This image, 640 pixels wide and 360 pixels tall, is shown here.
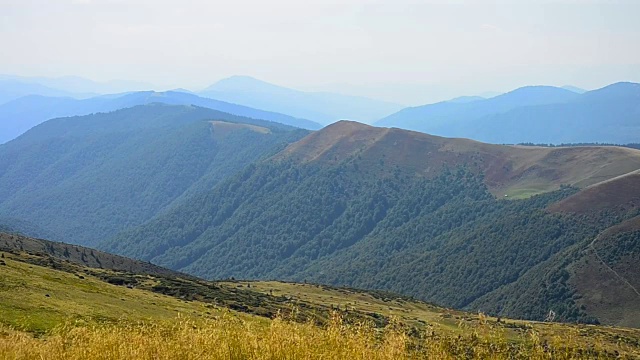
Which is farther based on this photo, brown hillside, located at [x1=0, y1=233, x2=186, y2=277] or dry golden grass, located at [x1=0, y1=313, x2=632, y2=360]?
brown hillside, located at [x1=0, y1=233, x2=186, y2=277]

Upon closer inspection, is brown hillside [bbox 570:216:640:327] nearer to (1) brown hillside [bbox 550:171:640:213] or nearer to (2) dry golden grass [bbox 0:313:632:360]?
(1) brown hillside [bbox 550:171:640:213]

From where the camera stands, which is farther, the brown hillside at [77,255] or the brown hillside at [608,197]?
the brown hillside at [608,197]

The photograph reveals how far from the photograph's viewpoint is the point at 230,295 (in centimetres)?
4922

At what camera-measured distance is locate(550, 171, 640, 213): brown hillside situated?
5610 inches

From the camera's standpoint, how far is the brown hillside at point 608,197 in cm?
14250

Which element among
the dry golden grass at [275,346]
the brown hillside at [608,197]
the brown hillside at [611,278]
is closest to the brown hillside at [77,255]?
the dry golden grass at [275,346]

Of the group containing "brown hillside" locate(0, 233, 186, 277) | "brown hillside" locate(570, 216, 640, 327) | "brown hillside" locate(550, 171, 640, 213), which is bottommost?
"brown hillside" locate(570, 216, 640, 327)

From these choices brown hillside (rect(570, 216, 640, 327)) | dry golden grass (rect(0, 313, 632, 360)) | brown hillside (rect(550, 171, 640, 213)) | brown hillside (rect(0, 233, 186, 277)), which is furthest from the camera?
brown hillside (rect(550, 171, 640, 213))

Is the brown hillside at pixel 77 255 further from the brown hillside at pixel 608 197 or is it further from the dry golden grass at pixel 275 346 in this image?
the brown hillside at pixel 608 197

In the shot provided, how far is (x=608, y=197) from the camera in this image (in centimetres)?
14650

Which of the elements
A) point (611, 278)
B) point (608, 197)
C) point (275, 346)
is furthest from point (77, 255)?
point (608, 197)

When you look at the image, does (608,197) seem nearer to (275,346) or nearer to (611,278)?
(611,278)

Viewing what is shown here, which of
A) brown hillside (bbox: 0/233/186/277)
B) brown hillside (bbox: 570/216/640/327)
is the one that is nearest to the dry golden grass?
brown hillside (bbox: 0/233/186/277)

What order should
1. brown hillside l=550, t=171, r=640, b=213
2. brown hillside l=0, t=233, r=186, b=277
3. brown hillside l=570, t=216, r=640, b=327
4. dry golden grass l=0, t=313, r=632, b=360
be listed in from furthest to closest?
brown hillside l=550, t=171, r=640, b=213 < brown hillside l=570, t=216, r=640, b=327 < brown hillside l=0, t=233, r=186, b=277 < dry golden grass l=0, t=313, r=632, b=360
